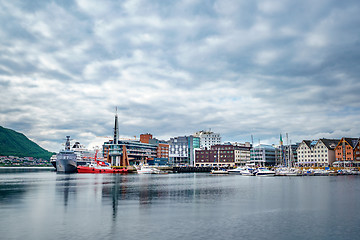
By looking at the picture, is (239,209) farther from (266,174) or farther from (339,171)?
(339,171)

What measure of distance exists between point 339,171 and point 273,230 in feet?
437

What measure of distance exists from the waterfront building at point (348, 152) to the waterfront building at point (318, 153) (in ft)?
15.4

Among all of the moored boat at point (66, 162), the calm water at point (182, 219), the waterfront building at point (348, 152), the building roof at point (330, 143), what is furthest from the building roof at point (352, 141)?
the moored boat at point (66, 162)

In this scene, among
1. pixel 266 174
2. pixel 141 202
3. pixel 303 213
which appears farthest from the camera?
pixel 266 174

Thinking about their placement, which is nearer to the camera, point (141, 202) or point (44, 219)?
point (44, 219)

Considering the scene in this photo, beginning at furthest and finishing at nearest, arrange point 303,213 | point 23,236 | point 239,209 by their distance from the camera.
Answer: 1. point 239,209
2. point 303,213
3. point 23,236

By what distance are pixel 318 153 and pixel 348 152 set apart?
17.8m

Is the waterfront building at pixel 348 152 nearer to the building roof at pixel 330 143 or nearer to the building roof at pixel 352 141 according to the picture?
the building roof at pixel 352 141

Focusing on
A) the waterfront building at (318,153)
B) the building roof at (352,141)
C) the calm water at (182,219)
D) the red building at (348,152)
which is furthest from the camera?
the waterfront building at (318,153)

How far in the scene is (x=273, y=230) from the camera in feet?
96.1

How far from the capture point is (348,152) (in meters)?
173

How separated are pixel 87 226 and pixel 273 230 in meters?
17.3

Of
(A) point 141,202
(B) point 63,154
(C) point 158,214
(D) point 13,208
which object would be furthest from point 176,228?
(B) point 63,154

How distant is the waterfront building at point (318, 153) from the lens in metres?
183
